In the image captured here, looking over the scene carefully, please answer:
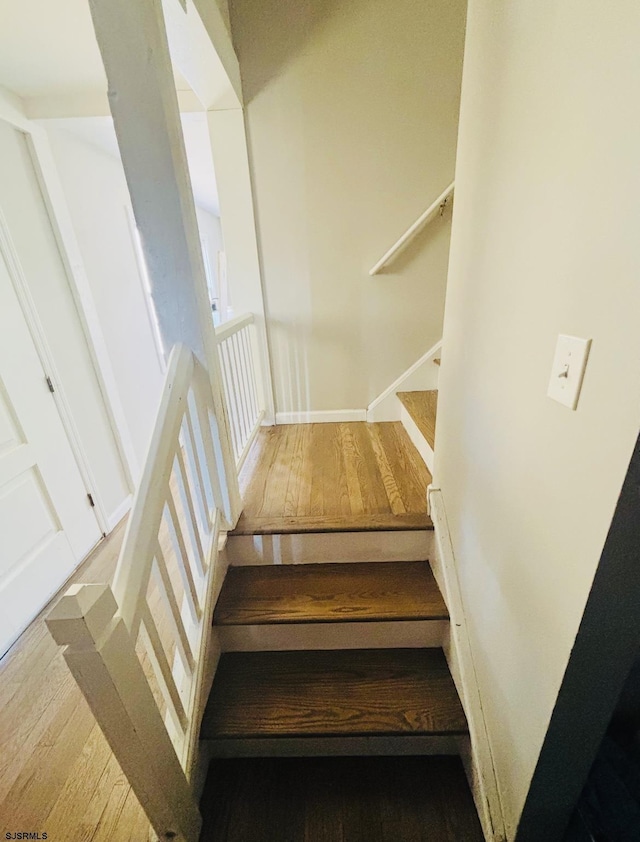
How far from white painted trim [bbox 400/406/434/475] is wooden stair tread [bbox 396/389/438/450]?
0.07 feet

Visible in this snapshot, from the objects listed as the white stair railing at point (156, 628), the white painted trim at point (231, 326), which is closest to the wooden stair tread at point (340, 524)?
the white stair railing at point (156, 628)

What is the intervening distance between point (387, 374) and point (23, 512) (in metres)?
2.14

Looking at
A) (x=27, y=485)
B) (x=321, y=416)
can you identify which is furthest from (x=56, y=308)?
(x=321, y=416)

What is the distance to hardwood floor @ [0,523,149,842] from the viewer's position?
106cm

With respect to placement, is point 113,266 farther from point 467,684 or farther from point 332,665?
point 467,684

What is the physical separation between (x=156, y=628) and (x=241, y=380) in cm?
128

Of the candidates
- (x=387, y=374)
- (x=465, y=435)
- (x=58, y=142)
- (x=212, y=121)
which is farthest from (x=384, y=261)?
(x=58, y=142)

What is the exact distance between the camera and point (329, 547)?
1.49 metres

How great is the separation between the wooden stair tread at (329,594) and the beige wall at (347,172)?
1206 millimetres

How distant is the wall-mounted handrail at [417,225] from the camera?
1.91 metres

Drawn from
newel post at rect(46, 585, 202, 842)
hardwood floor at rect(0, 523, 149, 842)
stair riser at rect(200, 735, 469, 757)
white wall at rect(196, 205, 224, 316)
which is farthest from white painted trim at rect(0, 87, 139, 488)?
white wall at rect(196, 205, 224, 316)

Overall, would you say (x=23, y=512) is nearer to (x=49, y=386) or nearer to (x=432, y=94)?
(x=49, y=386)

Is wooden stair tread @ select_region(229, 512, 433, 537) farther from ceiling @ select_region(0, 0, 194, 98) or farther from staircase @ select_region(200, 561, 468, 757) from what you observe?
ceiling @ select_region(0, 0, 194, 98)

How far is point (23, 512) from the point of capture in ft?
5.79
